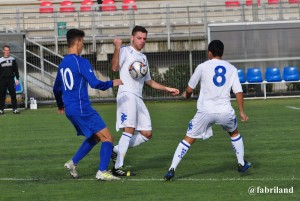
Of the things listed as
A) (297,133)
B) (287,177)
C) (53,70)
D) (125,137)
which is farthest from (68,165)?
(53,70)

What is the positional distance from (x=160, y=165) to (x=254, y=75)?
1780cm

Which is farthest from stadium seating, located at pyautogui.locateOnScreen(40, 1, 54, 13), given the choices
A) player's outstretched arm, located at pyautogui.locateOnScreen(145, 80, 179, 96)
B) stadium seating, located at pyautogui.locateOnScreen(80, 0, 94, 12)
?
player's outstretched arm, located at pyautogui.locateOnScreen(145, 80, 179, 96)

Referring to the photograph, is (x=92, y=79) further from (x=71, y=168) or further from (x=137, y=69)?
(x=71, y=168)

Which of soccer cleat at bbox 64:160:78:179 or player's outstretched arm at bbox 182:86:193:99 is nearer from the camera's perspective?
player's outstretched arm at bbox 182:86:193:99

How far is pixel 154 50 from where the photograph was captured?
3042cm

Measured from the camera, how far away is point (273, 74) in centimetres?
2941

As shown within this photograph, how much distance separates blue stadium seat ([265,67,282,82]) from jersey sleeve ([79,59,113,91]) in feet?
64.0

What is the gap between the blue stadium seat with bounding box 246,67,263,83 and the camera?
2923cm

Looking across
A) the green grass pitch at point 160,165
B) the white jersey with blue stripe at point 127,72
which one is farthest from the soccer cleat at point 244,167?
the white jersey with blue stripe at point 127,72

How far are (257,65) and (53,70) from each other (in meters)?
7.57

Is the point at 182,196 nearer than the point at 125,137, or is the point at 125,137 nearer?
the point at 182,196

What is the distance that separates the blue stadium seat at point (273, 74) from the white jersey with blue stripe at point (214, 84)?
19.0 metres

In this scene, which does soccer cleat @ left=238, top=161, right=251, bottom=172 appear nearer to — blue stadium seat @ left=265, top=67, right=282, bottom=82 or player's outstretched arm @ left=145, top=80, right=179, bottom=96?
player's outstretched arm @ left=145, top=80, right=179, bottom=96

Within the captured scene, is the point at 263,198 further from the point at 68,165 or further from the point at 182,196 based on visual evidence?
the point at 68,165
